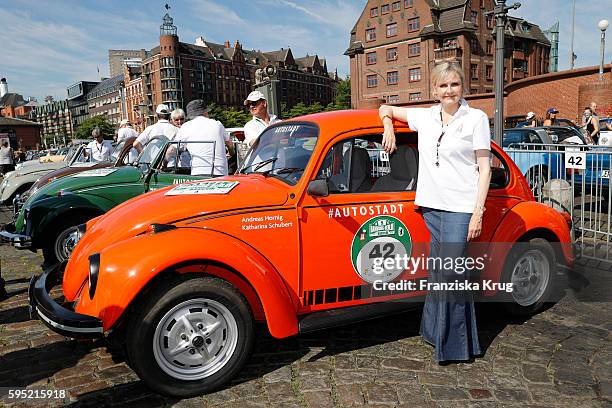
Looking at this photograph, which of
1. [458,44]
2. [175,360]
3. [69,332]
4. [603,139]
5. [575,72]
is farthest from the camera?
[458,44]

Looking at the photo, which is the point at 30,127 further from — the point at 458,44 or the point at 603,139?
the point at 603,139

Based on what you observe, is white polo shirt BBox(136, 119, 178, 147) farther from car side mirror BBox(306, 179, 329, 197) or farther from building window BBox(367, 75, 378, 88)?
building window BBox(367, 75, 378, 88)

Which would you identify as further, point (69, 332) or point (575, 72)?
point (575, 72)

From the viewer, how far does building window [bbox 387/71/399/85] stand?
5628 cm

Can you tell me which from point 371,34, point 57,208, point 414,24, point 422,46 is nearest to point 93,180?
point 57,208

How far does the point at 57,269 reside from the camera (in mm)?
3900

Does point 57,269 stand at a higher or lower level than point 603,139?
lower

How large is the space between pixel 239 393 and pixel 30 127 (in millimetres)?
114842

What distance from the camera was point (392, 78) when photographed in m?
56.7

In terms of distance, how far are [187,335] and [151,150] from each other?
14.5ft

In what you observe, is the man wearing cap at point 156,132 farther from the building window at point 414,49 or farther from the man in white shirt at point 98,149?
the building window at point 414,49

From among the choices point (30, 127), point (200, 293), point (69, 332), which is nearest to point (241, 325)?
point (200, 293)

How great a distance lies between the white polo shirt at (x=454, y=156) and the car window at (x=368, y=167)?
1.15 feet

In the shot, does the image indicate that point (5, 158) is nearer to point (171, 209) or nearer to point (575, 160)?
point (171, 209)
